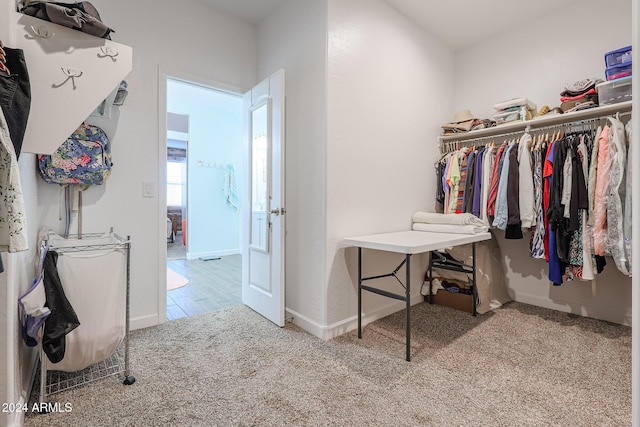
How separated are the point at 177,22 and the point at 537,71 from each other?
10.9 ft

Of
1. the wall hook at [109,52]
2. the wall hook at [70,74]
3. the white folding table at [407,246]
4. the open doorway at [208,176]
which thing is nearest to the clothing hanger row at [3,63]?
the wall hook at [70,74]

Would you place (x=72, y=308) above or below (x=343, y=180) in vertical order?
below

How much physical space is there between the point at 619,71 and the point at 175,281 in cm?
478

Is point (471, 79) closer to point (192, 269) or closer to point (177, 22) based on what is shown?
point (177, 22)

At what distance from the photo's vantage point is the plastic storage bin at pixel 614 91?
222 centimetres

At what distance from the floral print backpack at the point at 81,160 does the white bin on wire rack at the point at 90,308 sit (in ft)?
1.48

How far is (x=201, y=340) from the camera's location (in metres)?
2.25

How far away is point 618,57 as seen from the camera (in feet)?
7.33

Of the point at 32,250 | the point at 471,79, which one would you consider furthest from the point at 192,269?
the point at 471,79

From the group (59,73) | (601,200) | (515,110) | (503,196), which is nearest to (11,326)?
(59,73)

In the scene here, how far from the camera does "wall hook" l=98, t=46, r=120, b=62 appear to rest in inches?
55.6

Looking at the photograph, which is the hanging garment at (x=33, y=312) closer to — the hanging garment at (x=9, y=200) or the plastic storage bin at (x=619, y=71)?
the hanging garment at (x=9, y=200)

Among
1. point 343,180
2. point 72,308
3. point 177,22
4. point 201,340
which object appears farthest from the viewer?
point 177,22

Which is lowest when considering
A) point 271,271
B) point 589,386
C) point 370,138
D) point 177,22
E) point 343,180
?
point 589,386
